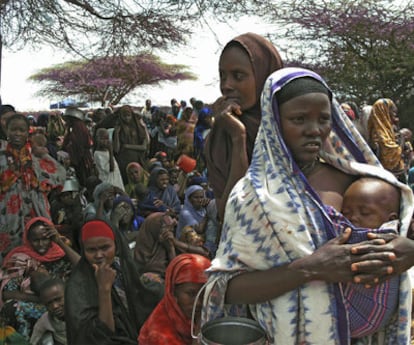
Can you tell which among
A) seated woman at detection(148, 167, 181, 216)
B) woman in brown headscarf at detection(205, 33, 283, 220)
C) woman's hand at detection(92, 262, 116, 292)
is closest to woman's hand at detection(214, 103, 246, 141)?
woman in brown headscarf at detection(205, 33, 283, 220)

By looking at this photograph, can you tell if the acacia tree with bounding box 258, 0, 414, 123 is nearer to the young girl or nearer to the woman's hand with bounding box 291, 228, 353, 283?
the young girl

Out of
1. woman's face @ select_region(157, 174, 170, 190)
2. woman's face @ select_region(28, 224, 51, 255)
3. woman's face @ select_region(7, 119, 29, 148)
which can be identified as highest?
woman's face @ select_region(7, 119, 29, 148)

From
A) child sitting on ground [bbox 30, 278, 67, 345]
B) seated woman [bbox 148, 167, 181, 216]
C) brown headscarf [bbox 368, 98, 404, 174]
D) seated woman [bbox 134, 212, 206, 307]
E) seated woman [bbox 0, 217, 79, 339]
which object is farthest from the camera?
seated woman [bbox 148, 167, 181, 216]

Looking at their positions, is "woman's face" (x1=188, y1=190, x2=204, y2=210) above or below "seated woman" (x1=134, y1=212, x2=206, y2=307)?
above

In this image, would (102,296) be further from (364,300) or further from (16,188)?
(16,188)

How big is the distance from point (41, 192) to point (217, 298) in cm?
393

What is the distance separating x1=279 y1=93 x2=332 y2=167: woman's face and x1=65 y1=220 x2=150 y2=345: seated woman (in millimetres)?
1869

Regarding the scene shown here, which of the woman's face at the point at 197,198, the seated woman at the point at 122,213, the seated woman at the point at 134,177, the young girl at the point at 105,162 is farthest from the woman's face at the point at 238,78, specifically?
the young girl at the point at 105,162

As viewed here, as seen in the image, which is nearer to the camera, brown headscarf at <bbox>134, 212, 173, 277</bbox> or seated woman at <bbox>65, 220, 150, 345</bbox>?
seated woman at <bbox>65, 220, 150, 345</bbox>

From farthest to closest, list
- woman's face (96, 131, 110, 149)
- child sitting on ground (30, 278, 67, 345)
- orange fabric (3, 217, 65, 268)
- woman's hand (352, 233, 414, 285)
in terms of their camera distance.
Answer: woman's face (96, 131, 110, 149) → orange fabric (3, 217, 65, 268) → child sitting on ground (30, 278, 67, 345) → woman's hand (352, 233, 414, 285)

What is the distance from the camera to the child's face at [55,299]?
3.04m

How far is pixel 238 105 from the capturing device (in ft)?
5.11

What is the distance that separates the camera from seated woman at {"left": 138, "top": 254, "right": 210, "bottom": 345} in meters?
2.29

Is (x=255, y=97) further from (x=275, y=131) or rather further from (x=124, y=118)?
(x=124, y=118)
